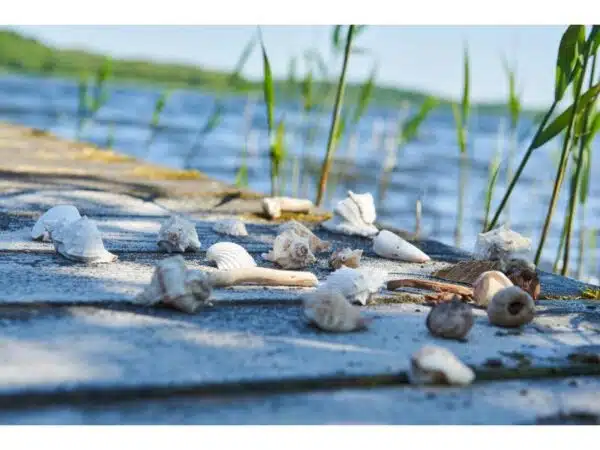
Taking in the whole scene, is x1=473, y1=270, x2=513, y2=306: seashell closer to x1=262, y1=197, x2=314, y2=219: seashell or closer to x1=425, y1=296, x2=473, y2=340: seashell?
x1=425, y1=296, x2=473, y2=340: seashell

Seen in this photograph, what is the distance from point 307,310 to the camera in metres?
1.41

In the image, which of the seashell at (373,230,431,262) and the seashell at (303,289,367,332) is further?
the seashell at (373,230,431,262)

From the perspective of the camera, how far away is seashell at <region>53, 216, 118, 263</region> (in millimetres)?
1802

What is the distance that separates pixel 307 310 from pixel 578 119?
1361 millimetres

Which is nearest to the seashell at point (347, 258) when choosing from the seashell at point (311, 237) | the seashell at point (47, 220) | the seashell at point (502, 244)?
the seashell at point (311, 237)

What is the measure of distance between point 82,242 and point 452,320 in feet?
2.70

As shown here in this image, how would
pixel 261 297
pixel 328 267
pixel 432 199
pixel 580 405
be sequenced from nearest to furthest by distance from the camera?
pixel 580 405 → pixel 261 297 → pixel 328 267 → pixel 432 199

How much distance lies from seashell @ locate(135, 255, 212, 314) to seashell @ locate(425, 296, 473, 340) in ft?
1.29

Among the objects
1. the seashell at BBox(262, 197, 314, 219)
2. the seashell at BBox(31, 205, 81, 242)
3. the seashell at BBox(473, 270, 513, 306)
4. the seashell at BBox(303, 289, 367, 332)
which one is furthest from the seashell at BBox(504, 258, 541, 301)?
the seashell at BBox(262, 197, 314, 219)

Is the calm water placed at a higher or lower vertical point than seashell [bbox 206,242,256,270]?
higher

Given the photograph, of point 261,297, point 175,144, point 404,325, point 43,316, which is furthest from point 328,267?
point 175,144

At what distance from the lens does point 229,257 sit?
1.86m

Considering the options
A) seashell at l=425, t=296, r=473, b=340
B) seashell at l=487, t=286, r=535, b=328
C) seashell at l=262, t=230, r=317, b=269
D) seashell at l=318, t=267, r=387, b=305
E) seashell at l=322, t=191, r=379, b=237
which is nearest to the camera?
seashell at l=425, t=296, r=473, b=340
